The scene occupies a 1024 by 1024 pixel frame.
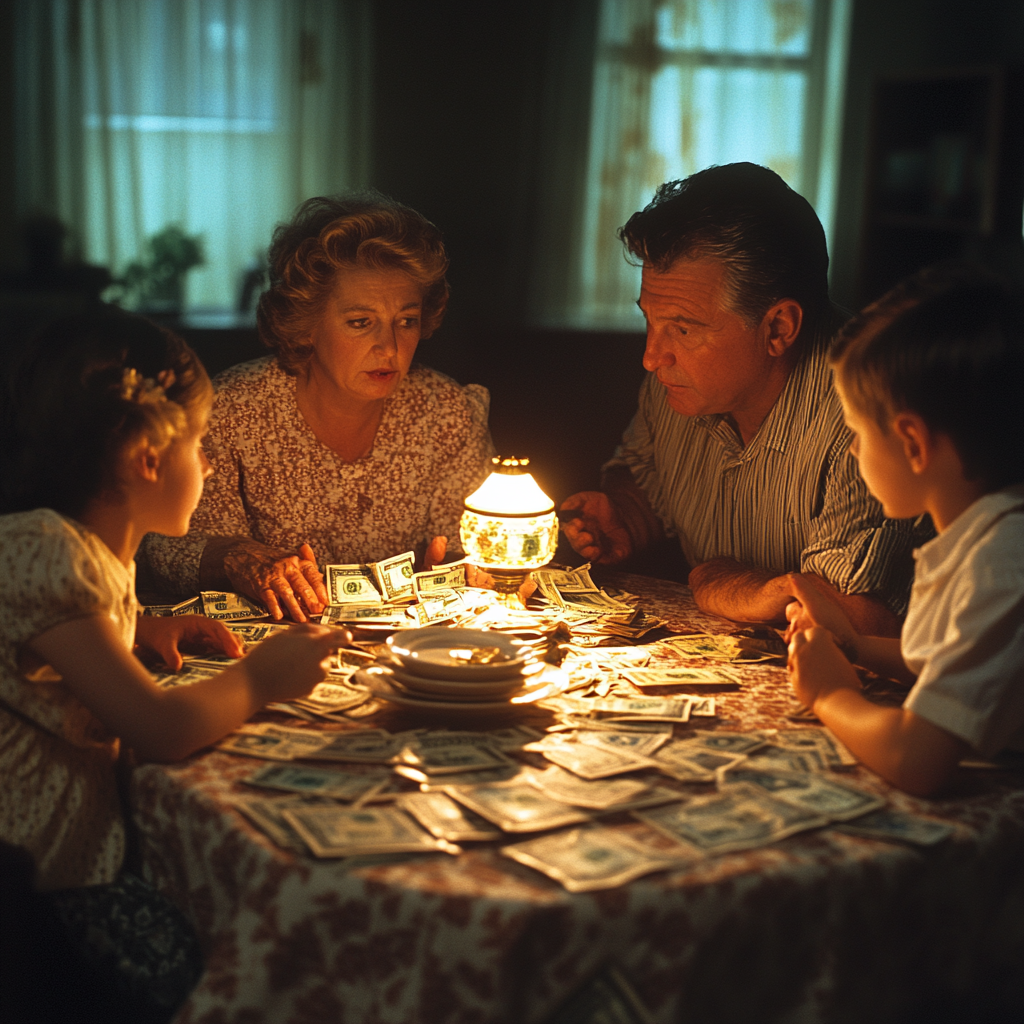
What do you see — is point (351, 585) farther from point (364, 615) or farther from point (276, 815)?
point (276, 815)

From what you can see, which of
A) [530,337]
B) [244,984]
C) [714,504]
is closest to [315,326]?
[714,504]

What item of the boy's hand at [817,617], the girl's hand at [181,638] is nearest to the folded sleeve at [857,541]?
the boy's hand at [817,617]

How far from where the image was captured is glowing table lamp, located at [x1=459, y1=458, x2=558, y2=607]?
6.99 feet

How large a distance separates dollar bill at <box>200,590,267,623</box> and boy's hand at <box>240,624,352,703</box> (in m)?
0.50

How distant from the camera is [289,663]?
1.66 meters

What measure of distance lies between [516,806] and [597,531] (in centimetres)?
138

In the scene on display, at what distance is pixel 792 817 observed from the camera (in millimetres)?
1347

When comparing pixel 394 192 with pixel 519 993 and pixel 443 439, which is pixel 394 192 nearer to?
pixel 443 439

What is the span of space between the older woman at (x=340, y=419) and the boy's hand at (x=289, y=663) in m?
0.69

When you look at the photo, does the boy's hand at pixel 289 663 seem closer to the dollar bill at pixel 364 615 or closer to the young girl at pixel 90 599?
the young girl at pixel 90 599

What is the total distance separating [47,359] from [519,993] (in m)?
1.09

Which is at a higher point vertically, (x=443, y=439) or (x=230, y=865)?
(x=443, y=439)

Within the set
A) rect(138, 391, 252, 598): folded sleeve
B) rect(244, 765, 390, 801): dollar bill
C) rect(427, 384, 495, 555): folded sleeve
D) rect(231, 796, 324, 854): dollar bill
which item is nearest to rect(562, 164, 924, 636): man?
rect(427, 384, 495, 555): folded sleeve

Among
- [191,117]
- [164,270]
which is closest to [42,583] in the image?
[164,270]
